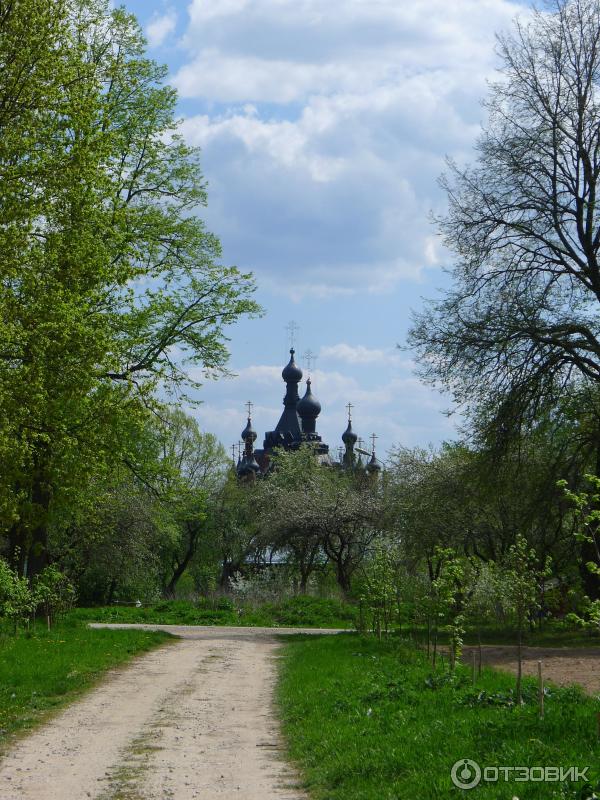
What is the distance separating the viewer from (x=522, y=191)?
24.0 metres

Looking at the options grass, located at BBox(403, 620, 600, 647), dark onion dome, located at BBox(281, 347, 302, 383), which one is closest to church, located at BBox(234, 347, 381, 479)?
dark onion dome, located at BBox(281, 347, 302, 383)

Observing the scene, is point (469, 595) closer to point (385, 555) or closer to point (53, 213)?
point (385, 555)

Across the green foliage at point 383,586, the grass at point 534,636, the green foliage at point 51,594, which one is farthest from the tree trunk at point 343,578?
the green foliage at point 383,586

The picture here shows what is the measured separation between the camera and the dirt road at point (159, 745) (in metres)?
7.88

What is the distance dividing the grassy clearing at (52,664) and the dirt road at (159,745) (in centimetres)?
33

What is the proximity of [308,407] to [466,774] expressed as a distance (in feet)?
342

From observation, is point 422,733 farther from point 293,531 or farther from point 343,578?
point 343,578

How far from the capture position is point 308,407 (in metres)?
111

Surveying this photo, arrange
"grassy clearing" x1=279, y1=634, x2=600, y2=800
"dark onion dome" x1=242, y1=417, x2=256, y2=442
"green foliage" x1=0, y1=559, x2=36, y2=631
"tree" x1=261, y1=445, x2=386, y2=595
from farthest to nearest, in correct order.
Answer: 1. "dark onion dome" x1=242, y1=417, x2=256, y2=442
2. "tree" x1=261, y1=445, x2=386, y2=595
3. "green foliage" x1=0, y1=559, x2=36, y2=631
4. "grassy clearing" x1=279, y1=634, x2=600, y2=800

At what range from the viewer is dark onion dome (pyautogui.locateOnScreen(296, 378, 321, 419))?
111375 mm

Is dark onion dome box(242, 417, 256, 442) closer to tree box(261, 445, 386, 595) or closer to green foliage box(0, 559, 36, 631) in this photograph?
tree box(261, 445, 386, 595)

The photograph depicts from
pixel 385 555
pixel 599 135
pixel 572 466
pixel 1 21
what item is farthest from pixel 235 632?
pixel 1 21

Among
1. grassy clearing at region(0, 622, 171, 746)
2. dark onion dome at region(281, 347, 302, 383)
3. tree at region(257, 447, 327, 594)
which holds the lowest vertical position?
grassy clearing at region(0, 622, 171, 746)

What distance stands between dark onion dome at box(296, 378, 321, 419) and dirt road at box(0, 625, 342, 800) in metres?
94.7
